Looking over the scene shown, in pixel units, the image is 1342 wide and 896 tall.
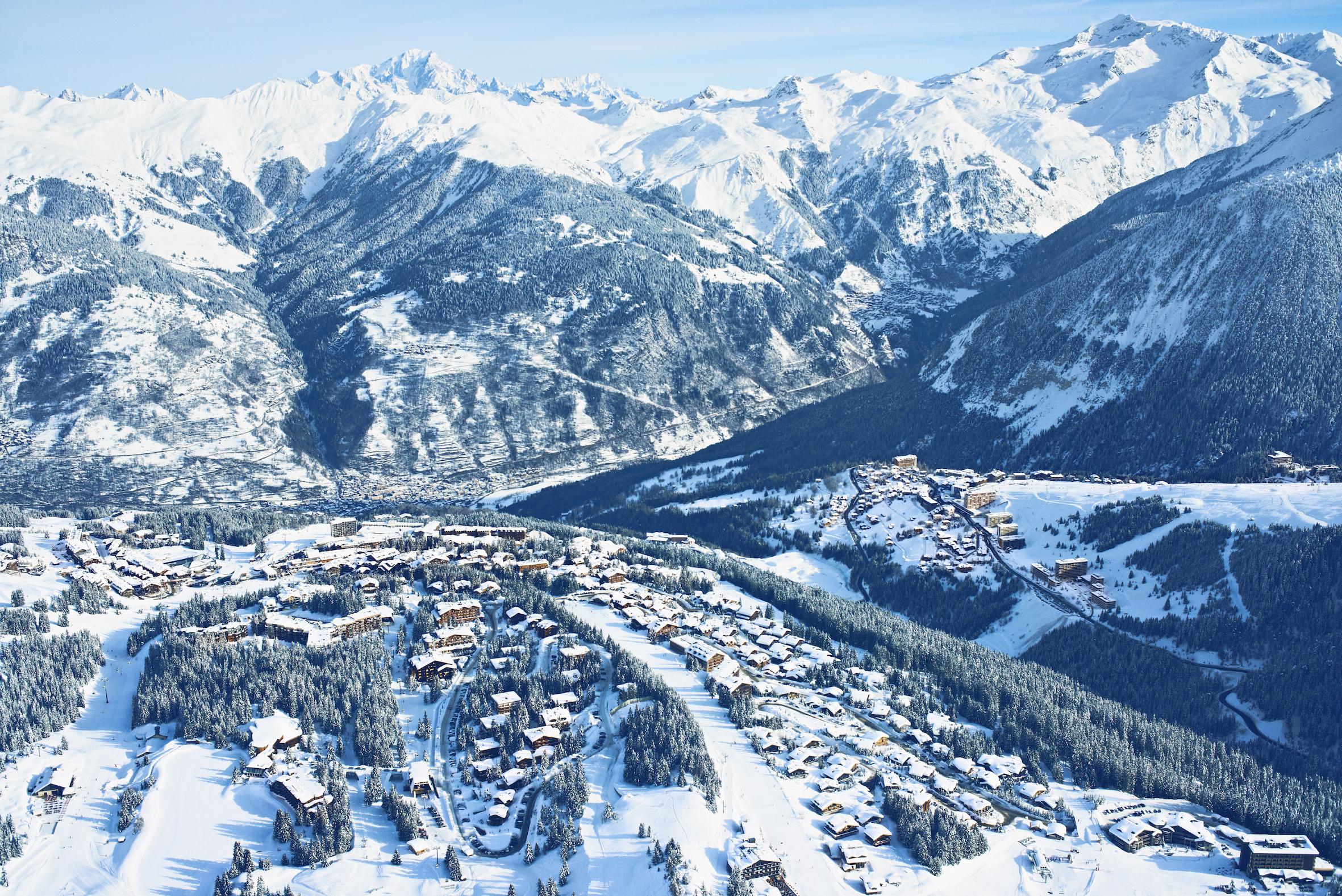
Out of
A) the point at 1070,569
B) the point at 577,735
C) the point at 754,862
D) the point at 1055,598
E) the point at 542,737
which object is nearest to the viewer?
the point at 754,862

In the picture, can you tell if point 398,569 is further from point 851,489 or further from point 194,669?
point 851,489

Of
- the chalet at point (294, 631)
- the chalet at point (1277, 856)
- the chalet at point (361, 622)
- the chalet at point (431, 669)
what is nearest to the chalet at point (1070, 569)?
the chalet at point (1277, 856)

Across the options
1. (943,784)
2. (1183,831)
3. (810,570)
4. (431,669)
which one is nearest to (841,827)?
(943,784)

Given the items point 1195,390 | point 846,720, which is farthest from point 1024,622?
point 1195,390

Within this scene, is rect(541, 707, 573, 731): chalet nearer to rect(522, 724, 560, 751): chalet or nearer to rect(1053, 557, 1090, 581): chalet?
rect(522, 724, 560, 751): chalet

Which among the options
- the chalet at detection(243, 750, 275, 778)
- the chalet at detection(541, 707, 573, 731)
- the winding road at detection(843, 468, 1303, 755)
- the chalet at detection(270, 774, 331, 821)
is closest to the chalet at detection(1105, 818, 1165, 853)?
the winding road at detection(843, 468, 1303, 755)

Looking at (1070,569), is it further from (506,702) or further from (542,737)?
(542,737)
